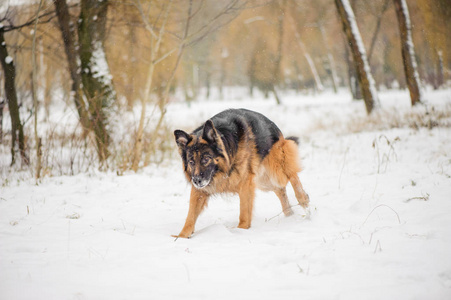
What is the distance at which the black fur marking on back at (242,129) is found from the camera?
11.5 feet

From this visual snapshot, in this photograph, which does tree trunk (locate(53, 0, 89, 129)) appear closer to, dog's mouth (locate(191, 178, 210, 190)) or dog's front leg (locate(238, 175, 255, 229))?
dog's mouth (locate(191, 178, 210, 190))

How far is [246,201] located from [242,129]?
2.97 ft

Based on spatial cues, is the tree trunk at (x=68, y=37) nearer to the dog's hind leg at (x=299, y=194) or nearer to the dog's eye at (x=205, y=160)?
the dog's eye at (x=205, y=160)

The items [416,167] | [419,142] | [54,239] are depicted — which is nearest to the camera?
[54,239]

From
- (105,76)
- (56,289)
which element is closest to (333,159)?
(105,76)

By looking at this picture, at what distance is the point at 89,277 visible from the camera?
2164mm

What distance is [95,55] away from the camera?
24.0 feet

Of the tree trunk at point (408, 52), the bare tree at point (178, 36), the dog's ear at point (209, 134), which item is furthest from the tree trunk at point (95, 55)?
the tree trunk at point (408, 52)

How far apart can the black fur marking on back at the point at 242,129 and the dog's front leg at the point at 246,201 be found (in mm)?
430

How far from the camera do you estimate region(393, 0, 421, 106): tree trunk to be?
10.8 meters

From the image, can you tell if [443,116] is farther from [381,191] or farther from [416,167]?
[381,191]

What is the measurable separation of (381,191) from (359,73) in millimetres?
8605

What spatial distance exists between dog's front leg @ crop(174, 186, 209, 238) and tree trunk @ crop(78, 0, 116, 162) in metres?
4.37

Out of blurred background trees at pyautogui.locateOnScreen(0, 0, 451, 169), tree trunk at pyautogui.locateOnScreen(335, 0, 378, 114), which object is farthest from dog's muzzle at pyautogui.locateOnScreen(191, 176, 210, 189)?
A: tree trunk at pyautogui.locateOnScreen(335, 0, 378, 114)
